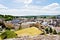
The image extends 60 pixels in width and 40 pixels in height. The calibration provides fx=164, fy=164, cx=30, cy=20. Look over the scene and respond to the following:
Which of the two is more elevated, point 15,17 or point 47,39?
point 15,17

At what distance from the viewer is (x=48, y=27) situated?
5957mm

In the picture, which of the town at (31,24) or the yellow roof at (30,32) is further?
the town at (31,24)

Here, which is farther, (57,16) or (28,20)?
(28,20)

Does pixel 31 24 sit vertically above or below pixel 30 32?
above

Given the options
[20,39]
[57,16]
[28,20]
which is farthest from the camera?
[28,20]

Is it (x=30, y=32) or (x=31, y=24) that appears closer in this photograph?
(x=30, y=32)

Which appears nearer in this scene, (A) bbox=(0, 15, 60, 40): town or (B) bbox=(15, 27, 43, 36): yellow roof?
(B) bbox=(15, 27, 43, 36): yellow roof

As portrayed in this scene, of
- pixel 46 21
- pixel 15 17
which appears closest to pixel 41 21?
pixel 46 21

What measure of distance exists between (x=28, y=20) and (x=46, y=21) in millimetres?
692

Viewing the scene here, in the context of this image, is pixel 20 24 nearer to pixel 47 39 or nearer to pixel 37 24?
pixel 37 24

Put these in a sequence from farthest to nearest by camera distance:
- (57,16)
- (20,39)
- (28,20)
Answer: (28,20), (57,16), (20,39)

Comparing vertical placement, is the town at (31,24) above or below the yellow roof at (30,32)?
above

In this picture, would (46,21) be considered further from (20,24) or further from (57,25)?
(20,24)

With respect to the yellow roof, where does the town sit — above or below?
above
